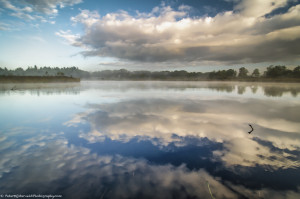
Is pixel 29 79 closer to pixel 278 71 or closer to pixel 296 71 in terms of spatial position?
pixel 278 71

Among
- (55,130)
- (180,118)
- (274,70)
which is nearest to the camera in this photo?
(55,130)

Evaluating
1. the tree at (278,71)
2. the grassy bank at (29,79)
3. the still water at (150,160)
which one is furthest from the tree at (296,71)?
the grassy bank at (29,79)

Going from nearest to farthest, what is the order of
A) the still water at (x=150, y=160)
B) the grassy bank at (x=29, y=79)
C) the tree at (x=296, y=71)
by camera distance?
the still water at (x=150, y=160) → the grassy bank at (x=29, y=79) → the tree at (x=296, y=71)

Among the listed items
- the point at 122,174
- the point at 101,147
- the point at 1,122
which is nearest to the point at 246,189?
the point at 122,174

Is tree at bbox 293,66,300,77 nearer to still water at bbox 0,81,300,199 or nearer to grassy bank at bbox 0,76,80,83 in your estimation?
still water at bbox 0,81,300,199

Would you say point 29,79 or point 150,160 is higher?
point 29,79

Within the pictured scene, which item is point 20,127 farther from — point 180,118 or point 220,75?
point 220,75

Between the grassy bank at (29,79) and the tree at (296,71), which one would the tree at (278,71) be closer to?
the tree at (296,71)

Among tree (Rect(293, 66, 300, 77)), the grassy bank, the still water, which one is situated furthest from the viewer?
tree (Rect(293, 66, 300, 77))

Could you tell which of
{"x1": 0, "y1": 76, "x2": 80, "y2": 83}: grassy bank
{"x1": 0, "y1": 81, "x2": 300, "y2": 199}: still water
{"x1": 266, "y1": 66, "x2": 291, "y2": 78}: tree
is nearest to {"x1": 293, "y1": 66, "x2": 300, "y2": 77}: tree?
{"x1": 266, "y1": 66, "x2": 291, "y2": 78}: tree

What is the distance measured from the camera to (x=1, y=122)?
29.7 ft

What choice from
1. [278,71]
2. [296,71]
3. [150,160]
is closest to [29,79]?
[150,160]

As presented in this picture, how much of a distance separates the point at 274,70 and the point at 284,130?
523ft

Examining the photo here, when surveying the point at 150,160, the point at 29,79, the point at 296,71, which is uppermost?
the point at 296,71
